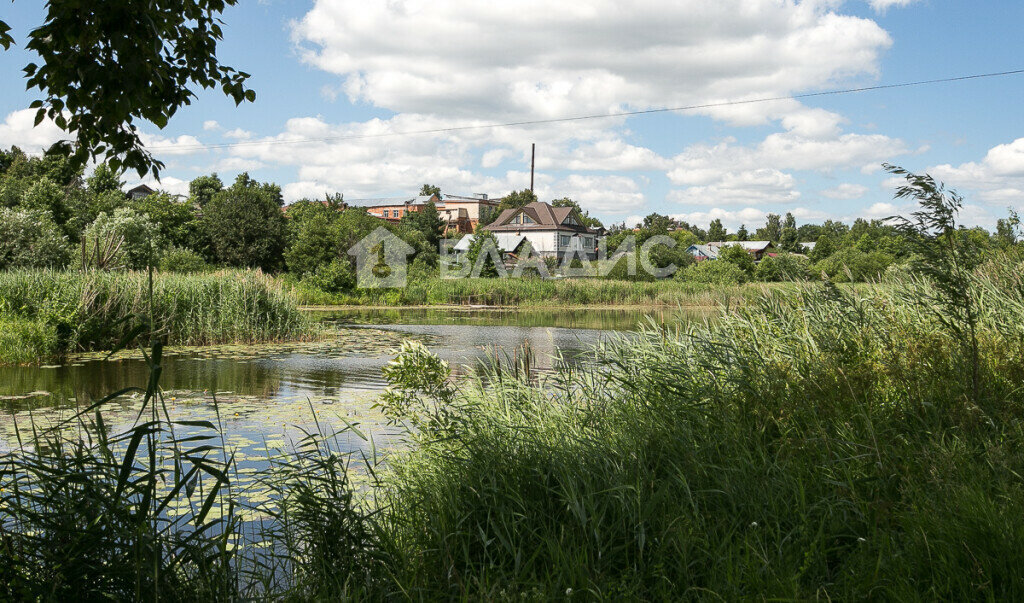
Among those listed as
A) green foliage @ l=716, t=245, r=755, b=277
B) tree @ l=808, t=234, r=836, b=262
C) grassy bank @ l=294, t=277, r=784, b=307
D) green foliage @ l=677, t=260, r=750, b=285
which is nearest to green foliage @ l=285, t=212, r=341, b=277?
grassy bank @ l=294, t=277, r=784, b=307

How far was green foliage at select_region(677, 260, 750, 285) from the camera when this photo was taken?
45.2 meters

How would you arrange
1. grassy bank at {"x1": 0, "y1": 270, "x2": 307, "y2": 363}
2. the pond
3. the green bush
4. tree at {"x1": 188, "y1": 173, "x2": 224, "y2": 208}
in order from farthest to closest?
tree at {"x1": 188, "y1": 173, "x2": 224, "y2": 208} → grassy bank at {"x1": 0, "y1": 270, "x2": 307, "y2": 363} → the green bush → the pond

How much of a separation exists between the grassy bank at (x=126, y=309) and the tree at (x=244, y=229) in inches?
974

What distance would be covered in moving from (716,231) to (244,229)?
89771 mm

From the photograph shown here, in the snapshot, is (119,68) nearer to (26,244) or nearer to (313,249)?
(26,244)

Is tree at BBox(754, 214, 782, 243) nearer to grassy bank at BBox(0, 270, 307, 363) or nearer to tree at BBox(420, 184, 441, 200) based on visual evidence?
tree at BBox(420, 184, 441, 200)

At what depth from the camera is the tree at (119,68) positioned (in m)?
4.30

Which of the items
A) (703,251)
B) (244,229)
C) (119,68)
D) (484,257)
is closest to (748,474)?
(119,68)

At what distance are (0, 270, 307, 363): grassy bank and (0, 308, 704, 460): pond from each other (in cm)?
73

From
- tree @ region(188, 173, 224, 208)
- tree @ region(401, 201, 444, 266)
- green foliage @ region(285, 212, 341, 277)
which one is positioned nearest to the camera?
green foliage @ region(285, 212, 341, 277)

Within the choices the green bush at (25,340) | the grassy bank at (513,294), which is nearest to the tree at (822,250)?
the grassy bank at (513,294)

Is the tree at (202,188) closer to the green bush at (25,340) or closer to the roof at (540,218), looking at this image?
the roof at (540,218)

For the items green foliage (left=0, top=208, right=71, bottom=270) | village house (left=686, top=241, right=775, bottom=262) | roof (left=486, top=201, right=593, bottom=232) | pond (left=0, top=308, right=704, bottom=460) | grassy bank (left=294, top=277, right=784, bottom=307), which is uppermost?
roof (left=486, top=201, right=593, bottom=232)

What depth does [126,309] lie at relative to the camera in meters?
16.1
